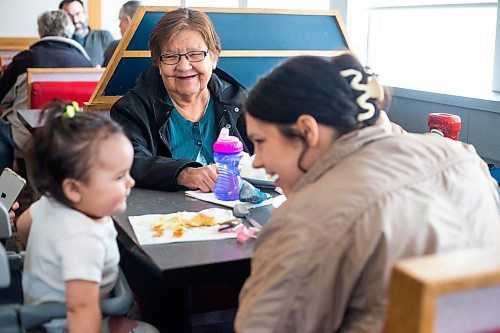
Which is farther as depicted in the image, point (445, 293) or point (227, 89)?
point (227, 89)

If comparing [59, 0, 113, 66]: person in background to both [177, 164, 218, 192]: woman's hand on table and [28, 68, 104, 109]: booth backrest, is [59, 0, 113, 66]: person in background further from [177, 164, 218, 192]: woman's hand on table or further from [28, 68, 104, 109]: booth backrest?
[177, 164, 218, 192]: woman's hand on table

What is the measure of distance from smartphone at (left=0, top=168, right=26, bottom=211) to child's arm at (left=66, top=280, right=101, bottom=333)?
720 mm

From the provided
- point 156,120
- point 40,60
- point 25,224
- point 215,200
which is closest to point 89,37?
point 40,60

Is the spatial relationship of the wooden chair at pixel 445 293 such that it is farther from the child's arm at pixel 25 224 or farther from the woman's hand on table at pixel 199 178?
the woman's hand on table at pixel 199 178

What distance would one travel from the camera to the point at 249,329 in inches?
41.2

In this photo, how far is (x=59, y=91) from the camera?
175 inches

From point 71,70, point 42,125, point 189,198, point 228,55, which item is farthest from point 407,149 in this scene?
point 71,70

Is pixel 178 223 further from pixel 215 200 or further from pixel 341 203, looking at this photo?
pixel 341 203

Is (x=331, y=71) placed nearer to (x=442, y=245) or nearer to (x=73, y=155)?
(x=442, y=245)

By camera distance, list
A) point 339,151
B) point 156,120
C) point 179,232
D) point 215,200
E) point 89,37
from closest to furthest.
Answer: point 339,151 < point 179,232 < point 215,200 < point 156,120 < point 89,37

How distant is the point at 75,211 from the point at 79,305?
0.67 ft

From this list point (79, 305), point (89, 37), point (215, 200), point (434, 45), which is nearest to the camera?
point (79, 305)

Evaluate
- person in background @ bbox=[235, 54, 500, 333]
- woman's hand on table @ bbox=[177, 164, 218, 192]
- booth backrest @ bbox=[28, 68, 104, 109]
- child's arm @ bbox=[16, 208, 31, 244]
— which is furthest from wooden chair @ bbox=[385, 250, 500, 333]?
booth backrest @ bbox=[28, 68, 104, 109]

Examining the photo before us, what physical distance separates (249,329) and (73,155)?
0.59 metres
